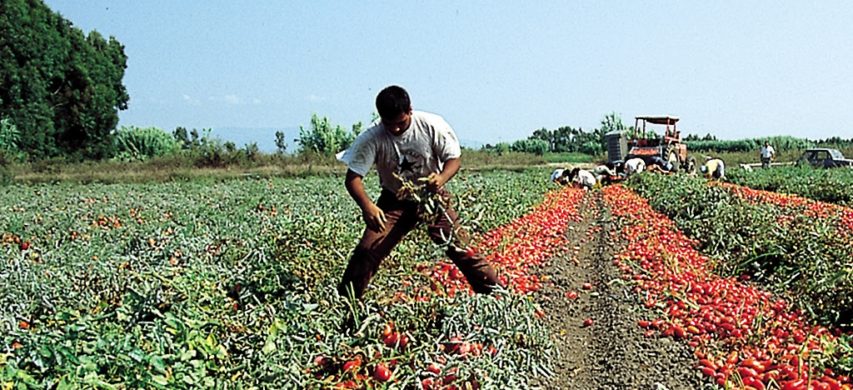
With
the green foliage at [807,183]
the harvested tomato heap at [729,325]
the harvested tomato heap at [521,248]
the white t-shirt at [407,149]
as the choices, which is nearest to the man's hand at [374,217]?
the white t-shirt at [407,149]

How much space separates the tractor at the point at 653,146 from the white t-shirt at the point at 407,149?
62.9ft

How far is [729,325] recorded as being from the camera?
461cm

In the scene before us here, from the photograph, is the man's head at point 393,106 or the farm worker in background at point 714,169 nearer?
the man's head at point 393,106

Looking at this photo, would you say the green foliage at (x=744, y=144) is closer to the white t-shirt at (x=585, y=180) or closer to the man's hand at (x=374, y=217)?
the white t-shirt at (x=585, y=180)

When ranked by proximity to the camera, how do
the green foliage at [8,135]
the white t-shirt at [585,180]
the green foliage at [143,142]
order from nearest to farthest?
the white t-shirt at [585,180], the green foliage at [8,135], the green foliage at [143,142]

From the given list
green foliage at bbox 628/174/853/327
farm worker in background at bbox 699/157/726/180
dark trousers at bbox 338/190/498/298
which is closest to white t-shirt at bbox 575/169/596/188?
farm worker in background at bbox 699/157/726/180

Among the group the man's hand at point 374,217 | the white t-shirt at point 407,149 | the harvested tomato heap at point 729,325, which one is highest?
the white t-shirt at point 407,149

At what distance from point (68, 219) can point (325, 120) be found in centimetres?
4405

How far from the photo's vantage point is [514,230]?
9523mm

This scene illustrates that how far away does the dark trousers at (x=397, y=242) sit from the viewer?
13.8 feet

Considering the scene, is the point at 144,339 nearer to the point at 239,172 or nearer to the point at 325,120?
the point at 239,172

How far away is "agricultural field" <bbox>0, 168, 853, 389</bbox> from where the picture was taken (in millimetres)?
2953

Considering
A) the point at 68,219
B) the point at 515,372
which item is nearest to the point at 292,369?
the point at 515,372

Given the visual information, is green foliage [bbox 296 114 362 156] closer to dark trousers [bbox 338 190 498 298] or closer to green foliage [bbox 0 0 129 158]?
Answer: green foliage [bbox 0 0 129 158]
